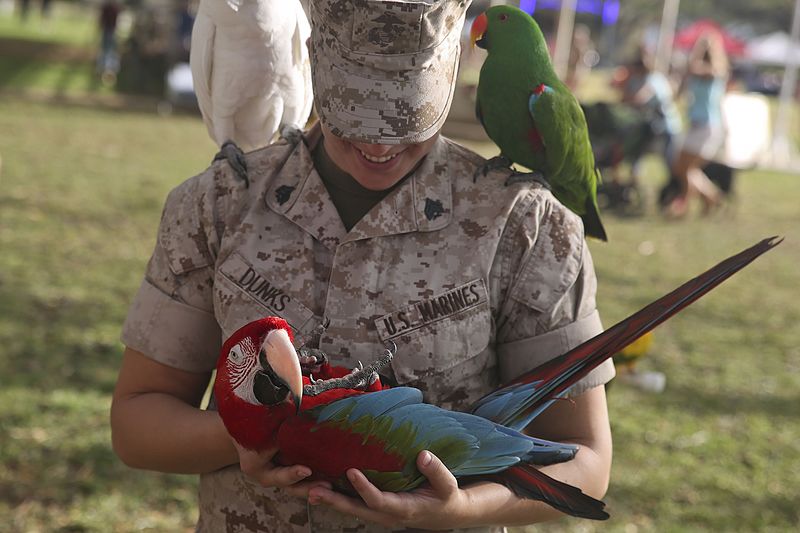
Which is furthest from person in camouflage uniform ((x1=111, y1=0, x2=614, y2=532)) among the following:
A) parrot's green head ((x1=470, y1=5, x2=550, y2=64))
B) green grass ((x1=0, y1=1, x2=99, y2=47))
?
green grass ((x1=0, y1=1, x2=99, y2=47))

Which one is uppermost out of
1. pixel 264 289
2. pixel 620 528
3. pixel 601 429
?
pixel 264 289

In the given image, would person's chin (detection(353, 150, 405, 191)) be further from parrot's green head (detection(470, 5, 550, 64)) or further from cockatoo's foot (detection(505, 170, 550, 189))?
parrot's green head (detection(470, 5, 550, 64))

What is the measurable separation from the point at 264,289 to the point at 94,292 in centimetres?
410

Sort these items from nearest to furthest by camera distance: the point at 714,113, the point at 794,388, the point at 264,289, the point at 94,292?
1. the point at 264,289
2. the point at 794,388
3. the point at 94,292
4. the point at 714,113

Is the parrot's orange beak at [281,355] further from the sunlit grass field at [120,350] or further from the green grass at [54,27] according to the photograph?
the green grass at [54,27]

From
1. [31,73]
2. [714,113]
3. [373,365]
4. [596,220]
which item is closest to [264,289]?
[373,365]

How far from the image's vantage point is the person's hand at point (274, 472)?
1.27 meters

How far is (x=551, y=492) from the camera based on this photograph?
1365 mm

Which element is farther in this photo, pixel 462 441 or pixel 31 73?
pixel 31 73

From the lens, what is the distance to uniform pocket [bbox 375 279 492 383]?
56.8 inches

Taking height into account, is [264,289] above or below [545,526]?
above

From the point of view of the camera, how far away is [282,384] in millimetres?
1234

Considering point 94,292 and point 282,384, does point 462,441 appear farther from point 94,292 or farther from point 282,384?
point 94,292

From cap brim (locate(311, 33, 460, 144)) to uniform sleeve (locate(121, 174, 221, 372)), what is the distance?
0.31 m
